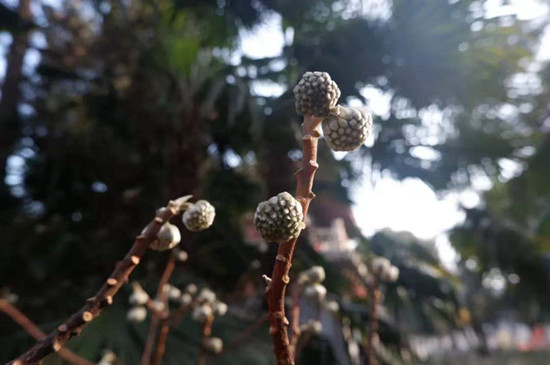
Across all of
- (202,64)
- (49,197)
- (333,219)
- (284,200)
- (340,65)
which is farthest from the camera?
(333,219)

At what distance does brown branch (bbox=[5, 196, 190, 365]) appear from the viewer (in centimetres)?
39

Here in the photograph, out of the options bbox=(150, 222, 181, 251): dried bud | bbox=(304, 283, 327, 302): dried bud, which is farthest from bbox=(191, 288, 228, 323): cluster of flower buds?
bbox=(150, 222, 181, 251): dried bud

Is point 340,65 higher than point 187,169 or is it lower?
higher

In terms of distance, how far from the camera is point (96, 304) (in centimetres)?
41

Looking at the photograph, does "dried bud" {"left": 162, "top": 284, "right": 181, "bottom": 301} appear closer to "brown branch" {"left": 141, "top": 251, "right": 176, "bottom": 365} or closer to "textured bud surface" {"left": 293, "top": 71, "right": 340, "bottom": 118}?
"brown branch" {"left": 141, "top": 251, "right": 176, "bottom": 365}

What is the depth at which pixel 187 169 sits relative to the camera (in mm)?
1916

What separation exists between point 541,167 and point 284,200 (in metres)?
2.06

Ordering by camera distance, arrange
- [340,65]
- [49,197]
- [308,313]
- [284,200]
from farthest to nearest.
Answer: [49,197] < [340,65] < [308,313] < [284,200]

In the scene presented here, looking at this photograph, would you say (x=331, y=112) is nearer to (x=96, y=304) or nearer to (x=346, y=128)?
(x=346, y=128)

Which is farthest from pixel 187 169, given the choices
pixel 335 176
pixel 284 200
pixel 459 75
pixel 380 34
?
pixel 284 200

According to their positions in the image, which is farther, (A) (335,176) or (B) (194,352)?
(A) (335,176)

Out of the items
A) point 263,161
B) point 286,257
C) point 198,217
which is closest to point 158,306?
point 198,217

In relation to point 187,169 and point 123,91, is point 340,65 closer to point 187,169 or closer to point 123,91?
point 187,169

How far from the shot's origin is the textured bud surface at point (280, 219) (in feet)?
0.95
